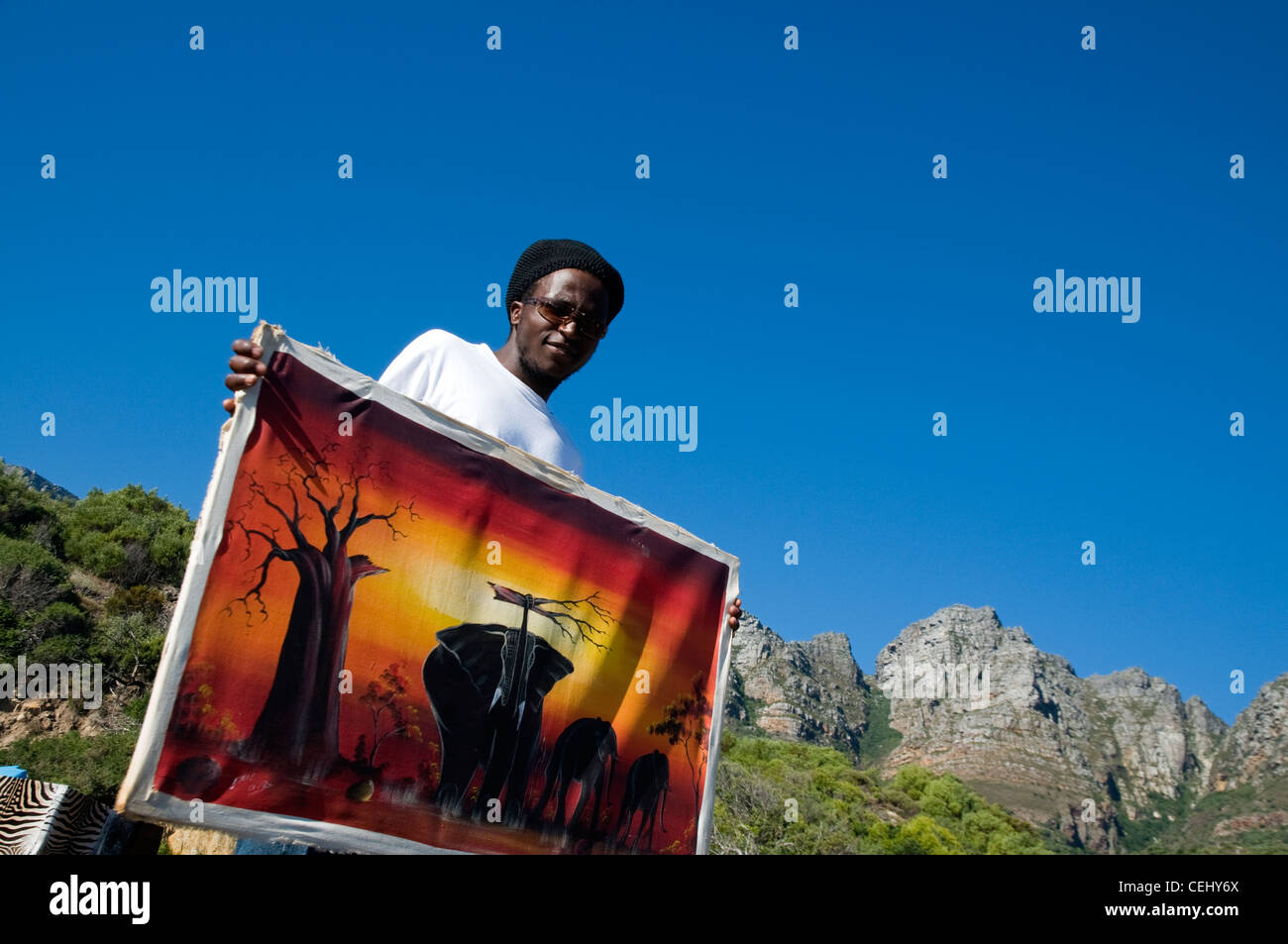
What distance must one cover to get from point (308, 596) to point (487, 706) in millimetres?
921

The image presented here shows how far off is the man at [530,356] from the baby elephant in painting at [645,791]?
1571 millimetres

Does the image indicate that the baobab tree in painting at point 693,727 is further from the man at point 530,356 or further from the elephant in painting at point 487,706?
the man at point 530,356

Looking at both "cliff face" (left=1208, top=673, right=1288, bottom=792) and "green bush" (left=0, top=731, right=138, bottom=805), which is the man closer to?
"green bush" (left=0, top=731, right=138, bottom=805)

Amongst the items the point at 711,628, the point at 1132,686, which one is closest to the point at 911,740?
the point at 1132,686

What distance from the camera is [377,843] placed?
10.9ft

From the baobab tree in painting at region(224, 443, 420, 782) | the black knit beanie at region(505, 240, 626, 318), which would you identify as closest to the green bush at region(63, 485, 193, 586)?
the black knit beanie at region(505, 240, 626, 318)

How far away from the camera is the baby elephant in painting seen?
427 cm

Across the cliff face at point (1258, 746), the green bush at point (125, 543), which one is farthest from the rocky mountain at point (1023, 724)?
the green bush at point (125, 543)

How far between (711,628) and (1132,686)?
17778 centimetres

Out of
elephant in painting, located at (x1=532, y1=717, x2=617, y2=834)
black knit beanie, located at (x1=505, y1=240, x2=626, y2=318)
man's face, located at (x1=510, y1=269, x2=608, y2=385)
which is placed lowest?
elephant in painting, located at (x1=532, y1=717, x2=617, y2=834)

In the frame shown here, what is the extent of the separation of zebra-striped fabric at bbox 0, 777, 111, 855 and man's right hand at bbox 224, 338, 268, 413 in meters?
2.38

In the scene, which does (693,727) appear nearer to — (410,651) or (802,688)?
(410,651)
